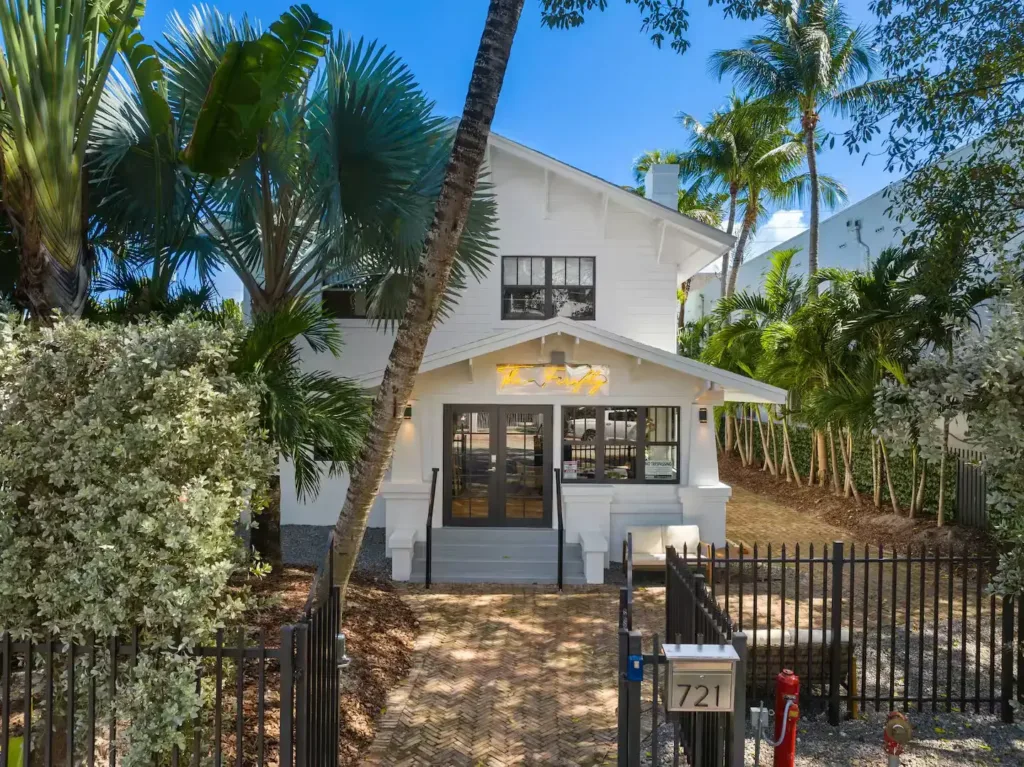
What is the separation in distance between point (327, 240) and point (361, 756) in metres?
5.55

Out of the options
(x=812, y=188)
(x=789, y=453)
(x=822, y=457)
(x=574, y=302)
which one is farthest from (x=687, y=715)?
(x=812, y=188)

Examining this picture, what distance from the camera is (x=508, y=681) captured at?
7.42 meters

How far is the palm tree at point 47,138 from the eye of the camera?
5.30 meters

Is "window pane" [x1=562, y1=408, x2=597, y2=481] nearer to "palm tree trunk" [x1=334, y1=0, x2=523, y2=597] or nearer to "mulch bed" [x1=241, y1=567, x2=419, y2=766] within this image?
"mulch bed" [x1=241, y1=567, x2=419, y2=766]

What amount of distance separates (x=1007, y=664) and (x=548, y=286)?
10.3 m

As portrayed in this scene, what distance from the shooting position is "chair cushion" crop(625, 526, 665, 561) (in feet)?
37.8

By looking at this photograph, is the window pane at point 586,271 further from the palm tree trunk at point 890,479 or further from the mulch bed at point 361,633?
the mulch bed at point 361,633

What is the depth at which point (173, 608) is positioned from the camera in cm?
381

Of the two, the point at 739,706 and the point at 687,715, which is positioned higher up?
the point at 739,706

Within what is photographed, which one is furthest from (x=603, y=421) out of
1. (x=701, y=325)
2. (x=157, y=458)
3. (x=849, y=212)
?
(x=701, y=325)

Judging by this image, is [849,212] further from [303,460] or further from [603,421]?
[303,460]

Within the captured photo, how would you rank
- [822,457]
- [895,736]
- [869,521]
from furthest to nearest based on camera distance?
[822,457], [869,521], [895,736]

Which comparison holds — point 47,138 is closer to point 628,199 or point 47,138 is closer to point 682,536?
point 682,536

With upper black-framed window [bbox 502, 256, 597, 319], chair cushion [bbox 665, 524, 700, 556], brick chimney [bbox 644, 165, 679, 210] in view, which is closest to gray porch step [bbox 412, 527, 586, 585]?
chair cushion [bbox 665, 524, 700, 556]
